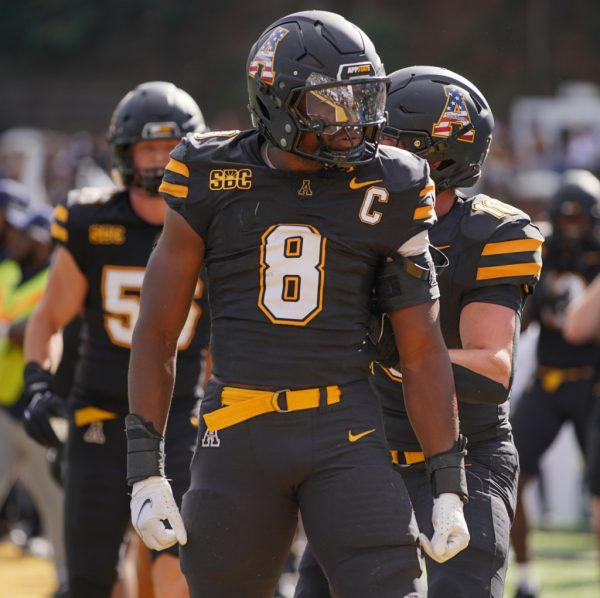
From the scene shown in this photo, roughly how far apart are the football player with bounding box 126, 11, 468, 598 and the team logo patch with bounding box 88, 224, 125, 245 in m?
1.55

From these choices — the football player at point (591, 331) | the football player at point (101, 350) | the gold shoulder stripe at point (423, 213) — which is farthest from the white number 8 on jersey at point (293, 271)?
the football player at point (591, 331)

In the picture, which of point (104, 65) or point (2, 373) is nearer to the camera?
point (2, 373)

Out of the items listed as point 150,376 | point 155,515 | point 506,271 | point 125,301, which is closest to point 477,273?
point 506,271

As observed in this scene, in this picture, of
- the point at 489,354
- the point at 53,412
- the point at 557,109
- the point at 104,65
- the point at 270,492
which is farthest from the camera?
the point at 104,65

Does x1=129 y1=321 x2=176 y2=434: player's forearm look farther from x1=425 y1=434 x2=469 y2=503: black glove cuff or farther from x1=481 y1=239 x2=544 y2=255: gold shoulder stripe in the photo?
x1=481 y1=239 x2=544 y2=255: gold shoulder stripe

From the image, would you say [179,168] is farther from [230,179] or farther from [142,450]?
[142,450]

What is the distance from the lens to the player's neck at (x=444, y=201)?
394cm

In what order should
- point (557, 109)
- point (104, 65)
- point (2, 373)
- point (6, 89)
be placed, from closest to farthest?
point (2, 373) < point (557, 109) < point (6, 89) < point (104, 65)

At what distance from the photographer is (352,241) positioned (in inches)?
128

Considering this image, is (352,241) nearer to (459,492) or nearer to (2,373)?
(459,492)

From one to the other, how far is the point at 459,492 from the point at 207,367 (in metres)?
1.78

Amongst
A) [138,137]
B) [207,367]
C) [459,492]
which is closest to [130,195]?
[138,137]

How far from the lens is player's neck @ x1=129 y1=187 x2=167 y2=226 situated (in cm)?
491

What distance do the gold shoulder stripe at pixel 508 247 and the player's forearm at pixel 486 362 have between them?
28 cm
